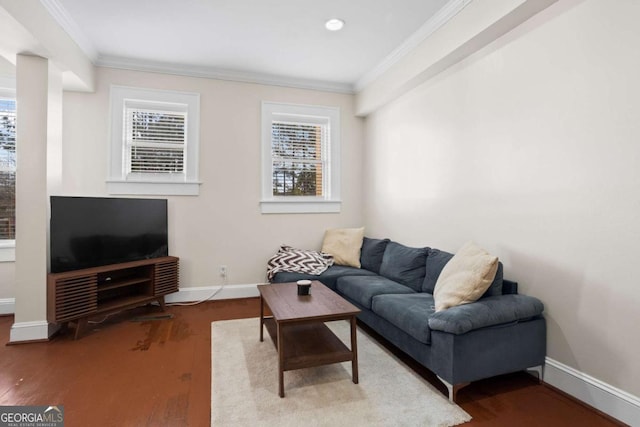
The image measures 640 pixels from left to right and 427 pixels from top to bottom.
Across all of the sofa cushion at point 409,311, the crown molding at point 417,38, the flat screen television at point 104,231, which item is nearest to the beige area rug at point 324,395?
the sofa cushion at point 409,311

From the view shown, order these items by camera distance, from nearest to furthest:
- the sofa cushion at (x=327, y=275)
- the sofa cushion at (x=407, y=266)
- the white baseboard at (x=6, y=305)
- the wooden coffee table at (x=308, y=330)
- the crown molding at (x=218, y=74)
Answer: the wooden coffee table at (x=308, y=330)
the sofa cushion at (x=407, y=266)
the white baseboard at (x=6, y=305)
the sofa cushion at (x=327, y=275)
the crown molding at (x=218, y=74)

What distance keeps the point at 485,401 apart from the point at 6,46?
450 cm

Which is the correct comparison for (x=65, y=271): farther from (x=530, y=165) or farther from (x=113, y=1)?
(x=530, y=165)

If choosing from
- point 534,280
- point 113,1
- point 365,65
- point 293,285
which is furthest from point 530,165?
point 113,1

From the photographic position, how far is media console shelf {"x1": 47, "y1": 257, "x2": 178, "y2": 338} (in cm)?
287

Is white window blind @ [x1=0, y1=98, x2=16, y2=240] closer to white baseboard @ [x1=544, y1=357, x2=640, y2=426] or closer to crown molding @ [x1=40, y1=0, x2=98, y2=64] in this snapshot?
crown molding @ [x1=40, y1=0, x2=98, y2=64]

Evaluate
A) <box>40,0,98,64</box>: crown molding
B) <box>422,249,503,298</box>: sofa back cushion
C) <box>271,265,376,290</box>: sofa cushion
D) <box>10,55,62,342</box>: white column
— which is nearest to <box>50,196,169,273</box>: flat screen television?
<box>10,55,62,342</box>: white column

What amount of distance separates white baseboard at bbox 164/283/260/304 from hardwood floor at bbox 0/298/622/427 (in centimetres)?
87

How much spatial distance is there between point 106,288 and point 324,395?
2.48 m

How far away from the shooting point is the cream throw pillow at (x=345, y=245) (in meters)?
4.16

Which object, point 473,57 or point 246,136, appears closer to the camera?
point 473,57

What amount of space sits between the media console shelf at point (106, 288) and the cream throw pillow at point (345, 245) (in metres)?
1.94

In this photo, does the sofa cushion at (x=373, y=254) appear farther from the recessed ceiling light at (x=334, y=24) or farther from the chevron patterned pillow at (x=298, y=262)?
the recessed ceiling light at (x=334, y=24)

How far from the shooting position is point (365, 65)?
3.99m
